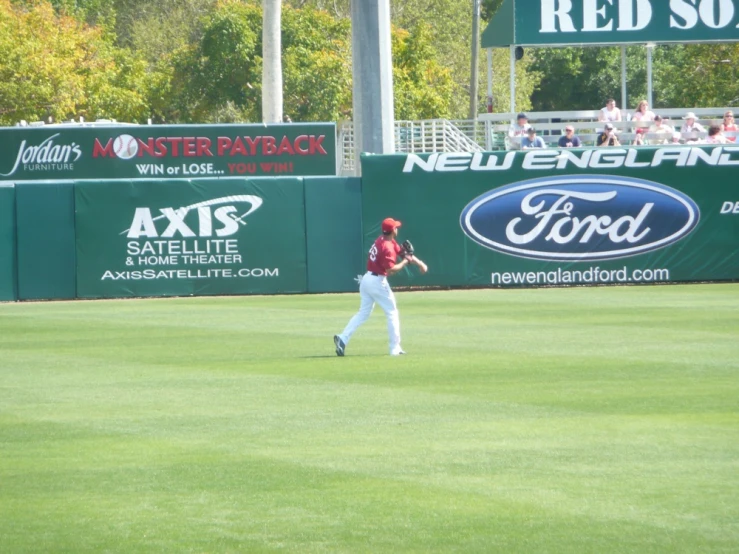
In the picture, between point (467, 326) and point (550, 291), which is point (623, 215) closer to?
point (550, 291)

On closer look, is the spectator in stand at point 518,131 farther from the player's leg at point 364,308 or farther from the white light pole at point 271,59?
the player's leg at point 364,308

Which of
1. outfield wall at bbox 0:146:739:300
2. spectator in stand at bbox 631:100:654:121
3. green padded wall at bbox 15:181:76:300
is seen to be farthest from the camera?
spectator in stand at bbox 631:100:654:121

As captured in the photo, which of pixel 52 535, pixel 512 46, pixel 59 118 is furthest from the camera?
pixel 59 118

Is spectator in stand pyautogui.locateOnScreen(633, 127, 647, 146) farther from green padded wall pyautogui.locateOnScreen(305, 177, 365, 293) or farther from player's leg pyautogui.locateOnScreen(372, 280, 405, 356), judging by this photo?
player's leg pyautogui.locateOnScreen(372, 280, 405, 356)

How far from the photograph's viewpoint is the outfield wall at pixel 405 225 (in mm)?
23984

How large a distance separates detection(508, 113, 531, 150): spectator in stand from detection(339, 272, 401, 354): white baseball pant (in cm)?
1314

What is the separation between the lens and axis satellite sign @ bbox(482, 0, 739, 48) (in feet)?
99.6

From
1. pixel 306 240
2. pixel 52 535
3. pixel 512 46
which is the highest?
pixel 512 46

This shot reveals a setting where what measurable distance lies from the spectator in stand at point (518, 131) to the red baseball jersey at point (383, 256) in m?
12.9

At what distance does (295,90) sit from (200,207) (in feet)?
86.5

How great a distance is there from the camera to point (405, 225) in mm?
24781

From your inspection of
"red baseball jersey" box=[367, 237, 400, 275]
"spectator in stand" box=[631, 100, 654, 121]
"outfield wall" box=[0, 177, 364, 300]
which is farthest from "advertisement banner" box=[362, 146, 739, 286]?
"red baseball jersey" box=[367, 237, 400, 275]

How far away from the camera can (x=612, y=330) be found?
1666cm

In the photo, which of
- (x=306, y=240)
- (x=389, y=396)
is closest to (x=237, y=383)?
(x=389, y=396)
